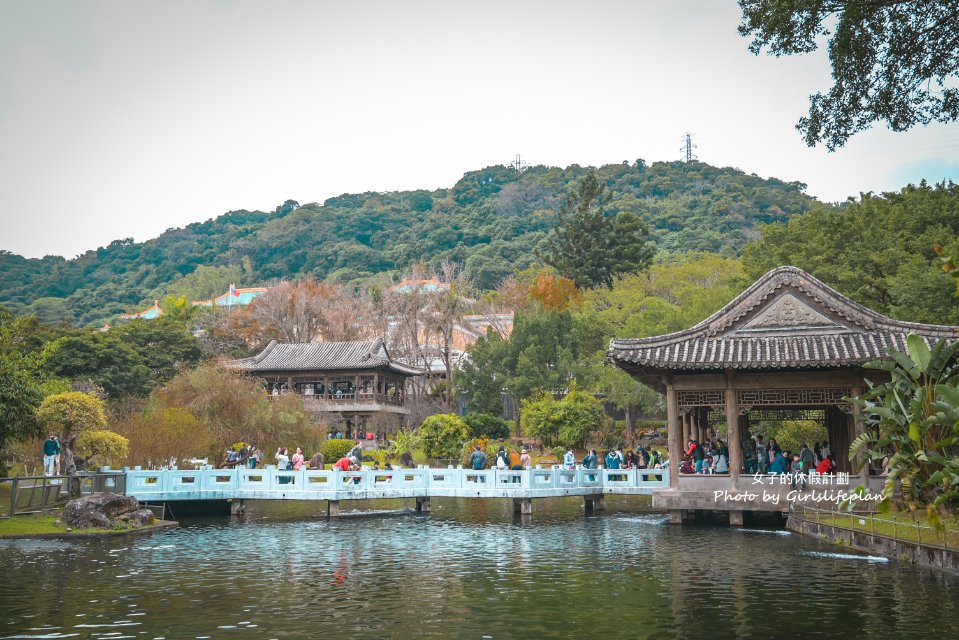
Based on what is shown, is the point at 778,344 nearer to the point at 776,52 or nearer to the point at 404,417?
the point at 776,52

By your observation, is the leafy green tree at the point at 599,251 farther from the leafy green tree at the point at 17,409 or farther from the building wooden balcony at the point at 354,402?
the leafy green tree at the point at 17,409

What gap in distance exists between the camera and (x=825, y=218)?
37.7 m

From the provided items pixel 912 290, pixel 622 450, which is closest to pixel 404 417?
pixel 622 450

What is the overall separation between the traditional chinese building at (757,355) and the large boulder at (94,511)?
484 inches

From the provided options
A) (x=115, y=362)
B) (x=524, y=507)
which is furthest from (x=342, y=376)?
(x=524, y=507)

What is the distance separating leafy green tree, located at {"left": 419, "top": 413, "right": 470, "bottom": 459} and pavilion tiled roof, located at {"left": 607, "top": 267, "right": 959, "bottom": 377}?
1533cm

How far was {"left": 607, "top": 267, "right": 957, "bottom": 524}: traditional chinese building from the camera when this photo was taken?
21031 mm

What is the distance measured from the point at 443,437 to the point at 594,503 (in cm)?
1091

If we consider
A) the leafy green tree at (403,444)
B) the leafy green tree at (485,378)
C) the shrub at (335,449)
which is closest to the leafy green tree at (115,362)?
the shrub at (335,449)

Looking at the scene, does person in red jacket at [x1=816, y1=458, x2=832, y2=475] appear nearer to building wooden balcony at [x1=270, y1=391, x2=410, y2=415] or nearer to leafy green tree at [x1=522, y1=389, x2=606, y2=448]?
leafy green tree at [x1=522, y1=389, x2=606, y2=448]

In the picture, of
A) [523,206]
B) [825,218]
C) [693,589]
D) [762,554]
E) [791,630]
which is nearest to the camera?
[791,630]

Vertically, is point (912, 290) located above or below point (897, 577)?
above

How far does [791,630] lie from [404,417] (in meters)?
45.9

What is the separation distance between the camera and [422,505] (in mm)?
26875
